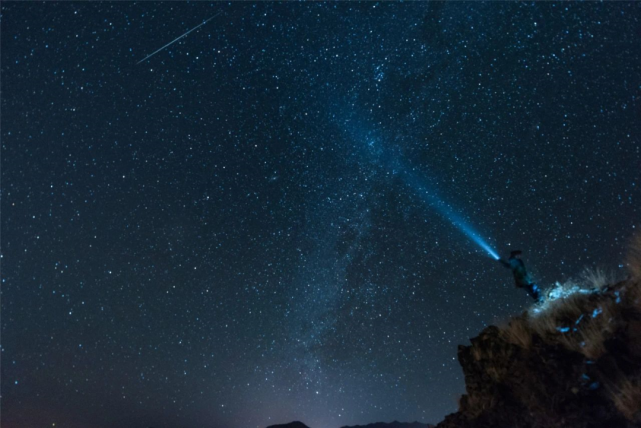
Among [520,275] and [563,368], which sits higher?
[520,275]

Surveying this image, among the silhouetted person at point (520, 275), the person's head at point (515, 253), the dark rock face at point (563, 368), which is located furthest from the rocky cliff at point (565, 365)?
the person's head at point (515, 253)

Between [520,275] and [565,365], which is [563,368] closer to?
[565,365]

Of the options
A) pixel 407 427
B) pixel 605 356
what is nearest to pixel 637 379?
pixel 605 356

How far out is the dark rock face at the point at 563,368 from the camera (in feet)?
18.8

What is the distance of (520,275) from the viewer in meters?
10.2

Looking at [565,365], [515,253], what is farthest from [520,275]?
[565,365]

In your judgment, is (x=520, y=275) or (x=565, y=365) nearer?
(x=565, y=365)

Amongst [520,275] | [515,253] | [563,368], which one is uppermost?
[515,253]

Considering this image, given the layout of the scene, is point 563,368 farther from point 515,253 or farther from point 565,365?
point 515,253

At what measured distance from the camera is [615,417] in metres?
5.54

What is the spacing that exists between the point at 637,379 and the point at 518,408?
5.24ft

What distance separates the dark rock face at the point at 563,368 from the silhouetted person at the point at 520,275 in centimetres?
242

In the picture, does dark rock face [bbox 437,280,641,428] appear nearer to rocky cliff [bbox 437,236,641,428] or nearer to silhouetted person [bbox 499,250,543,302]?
rocky cliff [bbox 437,236,641,428]

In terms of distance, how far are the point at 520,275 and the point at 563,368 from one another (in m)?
4.15
